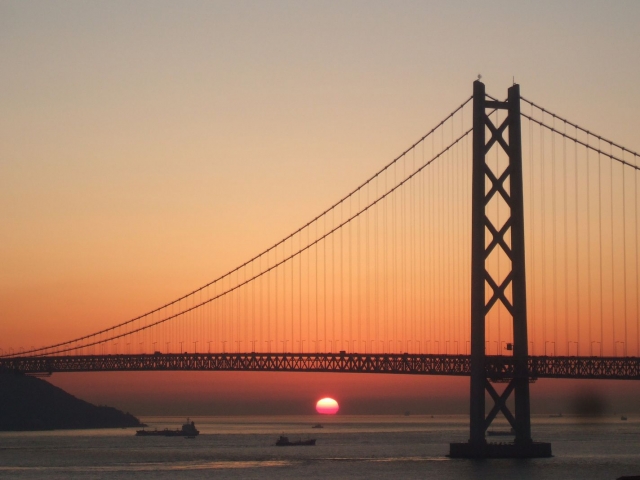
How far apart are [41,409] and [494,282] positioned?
144760mm

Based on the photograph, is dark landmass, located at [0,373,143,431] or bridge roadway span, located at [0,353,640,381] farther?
dark landmass, located at [0,373,143,431]

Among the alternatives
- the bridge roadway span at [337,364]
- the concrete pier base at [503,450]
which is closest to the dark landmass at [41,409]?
the bridge roadway span at [337,364]

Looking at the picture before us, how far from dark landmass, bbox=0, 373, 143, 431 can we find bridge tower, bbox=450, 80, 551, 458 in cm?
12415

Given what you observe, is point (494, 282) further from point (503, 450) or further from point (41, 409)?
point (41, 409)

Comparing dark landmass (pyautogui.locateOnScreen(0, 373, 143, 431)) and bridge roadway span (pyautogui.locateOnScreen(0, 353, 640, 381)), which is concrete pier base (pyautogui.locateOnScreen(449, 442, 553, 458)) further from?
dark landmass (pyautogui.locateOnScreen(0, 373, 143, 431))

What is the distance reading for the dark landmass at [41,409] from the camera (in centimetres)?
17162

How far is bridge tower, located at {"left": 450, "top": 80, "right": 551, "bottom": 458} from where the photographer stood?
153 ft

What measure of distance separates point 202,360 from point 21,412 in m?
113

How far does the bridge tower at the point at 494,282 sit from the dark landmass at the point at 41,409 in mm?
124154

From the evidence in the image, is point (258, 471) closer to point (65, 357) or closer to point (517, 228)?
point (517, 228)

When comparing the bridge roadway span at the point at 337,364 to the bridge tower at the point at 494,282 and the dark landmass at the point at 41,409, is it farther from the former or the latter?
the dark landmass at the point at 41,409

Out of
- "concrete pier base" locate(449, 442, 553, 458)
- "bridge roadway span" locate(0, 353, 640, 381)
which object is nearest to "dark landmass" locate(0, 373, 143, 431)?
"bridge roadway span" locate(0, 353, 640, 381)

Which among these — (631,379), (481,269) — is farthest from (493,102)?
(631,379)

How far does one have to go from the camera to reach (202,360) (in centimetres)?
6956
